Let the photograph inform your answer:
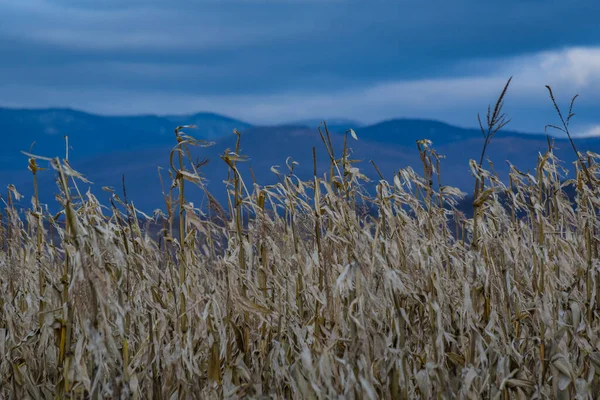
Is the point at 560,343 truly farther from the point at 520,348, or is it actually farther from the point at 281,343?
the point at 281,343

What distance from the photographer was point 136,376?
2.91m

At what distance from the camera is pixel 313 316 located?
3.22 m

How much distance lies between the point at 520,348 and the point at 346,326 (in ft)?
3.15

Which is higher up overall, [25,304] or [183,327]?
[183,327]

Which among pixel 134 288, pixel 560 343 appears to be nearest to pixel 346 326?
pixel 560 343

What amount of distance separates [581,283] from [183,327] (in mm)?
2205

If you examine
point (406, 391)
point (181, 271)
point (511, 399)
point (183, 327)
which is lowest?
point (511, 399)

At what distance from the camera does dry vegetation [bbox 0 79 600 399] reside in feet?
8.63

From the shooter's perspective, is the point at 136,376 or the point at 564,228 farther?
the point at 564,228

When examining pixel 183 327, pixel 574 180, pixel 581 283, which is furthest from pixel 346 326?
pixel 574 180

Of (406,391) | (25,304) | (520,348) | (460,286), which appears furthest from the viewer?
(25,304)

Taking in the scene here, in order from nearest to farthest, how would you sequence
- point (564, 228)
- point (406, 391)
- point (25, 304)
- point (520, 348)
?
point (406, 391) → point (520, 348) → point (25, 304) → point (564, 228)

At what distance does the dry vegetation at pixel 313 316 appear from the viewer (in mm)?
2631

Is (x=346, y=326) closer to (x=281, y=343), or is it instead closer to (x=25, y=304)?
(x=281, y=343)
